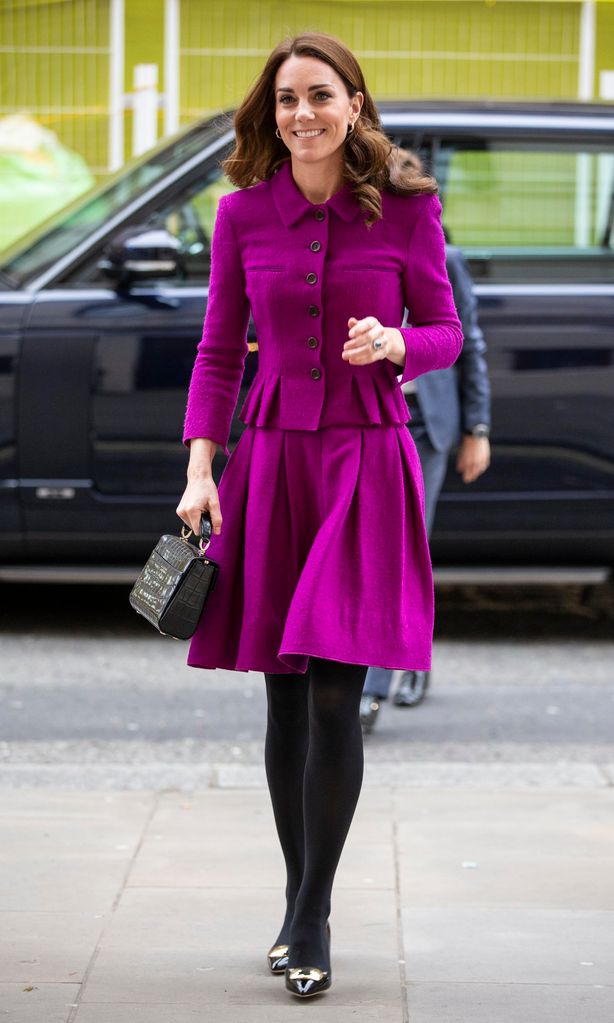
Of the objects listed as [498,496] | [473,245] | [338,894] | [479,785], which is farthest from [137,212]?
[338,894]

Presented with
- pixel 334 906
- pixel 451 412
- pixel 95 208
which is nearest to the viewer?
pixel 334 906

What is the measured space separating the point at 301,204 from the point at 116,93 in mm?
7410

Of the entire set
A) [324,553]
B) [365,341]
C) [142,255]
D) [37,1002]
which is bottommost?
[37,1002]

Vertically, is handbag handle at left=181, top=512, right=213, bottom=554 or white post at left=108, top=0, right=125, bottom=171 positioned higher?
white post at left=108, top=0, right=125, bottom=171

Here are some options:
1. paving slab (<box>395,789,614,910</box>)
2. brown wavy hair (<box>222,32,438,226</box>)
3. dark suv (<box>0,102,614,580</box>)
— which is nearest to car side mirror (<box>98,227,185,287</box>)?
dark suv (<box>0,102,614,580</box>)

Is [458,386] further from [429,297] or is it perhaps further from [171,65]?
[171,65]

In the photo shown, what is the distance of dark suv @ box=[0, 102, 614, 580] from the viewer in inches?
234

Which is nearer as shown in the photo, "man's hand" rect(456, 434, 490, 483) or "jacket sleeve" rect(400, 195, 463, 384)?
"jacket sleeve" rect(400, 195, 463, 384)

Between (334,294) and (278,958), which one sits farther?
(278,958)

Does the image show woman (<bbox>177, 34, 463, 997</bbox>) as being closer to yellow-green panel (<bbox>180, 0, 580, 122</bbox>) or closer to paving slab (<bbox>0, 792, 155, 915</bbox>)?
paving slab (<bbox>0, 792, 155, 915</bbox>)

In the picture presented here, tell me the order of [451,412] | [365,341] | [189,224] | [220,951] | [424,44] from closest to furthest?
[365,341]
[220,951]
[451,412]
[189,224]
[424,44]

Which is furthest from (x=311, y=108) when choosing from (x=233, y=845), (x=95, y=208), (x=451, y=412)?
(x=95, y=208)

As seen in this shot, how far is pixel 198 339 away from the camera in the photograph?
19.3 feet

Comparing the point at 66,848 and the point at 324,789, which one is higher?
the point at 324,789
